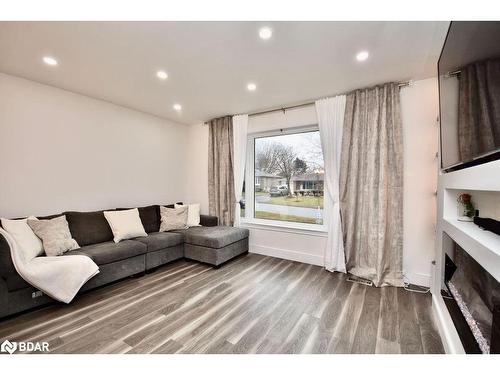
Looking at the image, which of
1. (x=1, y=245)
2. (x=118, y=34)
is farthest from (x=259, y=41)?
(x=1, y=245)

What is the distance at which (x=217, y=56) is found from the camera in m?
2.13

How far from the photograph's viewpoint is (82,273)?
2.12m

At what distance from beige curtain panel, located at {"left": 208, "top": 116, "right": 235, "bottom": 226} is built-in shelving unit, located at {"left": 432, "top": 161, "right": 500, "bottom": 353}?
9.34ft

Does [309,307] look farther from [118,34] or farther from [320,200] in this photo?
[118,34]

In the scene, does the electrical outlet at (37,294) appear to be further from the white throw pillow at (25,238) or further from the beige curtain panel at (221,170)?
the beige curtain panel at (221,170)

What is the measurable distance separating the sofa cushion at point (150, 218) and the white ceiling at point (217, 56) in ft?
5.73

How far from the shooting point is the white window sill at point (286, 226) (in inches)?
129

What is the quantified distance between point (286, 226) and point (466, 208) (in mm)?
2217

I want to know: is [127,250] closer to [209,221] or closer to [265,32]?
[209,221]

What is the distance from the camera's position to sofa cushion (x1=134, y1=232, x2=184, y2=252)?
9.68 ft

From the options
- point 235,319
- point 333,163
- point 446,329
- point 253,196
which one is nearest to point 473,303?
point 446,329
